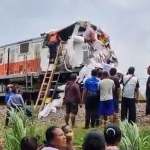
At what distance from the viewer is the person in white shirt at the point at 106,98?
36.2ft

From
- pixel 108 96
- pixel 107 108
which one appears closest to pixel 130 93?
pixel 108 96

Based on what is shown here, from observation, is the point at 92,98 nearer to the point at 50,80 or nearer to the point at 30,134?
the point at 30,134

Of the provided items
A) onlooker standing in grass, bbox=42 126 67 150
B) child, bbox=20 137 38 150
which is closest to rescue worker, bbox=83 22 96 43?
child, bbox=20 137 38 150

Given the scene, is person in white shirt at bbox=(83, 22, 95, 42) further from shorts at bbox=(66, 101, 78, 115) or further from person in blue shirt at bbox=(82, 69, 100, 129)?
person in blue shirt at bbox=(82, 69, 100, 129)

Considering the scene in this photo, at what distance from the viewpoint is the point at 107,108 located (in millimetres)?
11133

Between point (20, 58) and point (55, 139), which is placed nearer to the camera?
point (55, 139)

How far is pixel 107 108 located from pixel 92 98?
1.75ft

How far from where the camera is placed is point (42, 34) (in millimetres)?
22984

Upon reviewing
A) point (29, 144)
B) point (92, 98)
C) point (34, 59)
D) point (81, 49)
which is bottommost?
point (29, 144)

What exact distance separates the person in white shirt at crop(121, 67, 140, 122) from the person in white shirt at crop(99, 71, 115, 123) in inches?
12.0

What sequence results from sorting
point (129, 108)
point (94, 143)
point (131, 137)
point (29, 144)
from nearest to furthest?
point (94, 143), point (29, 144), point (131, 137), point (129, 108)

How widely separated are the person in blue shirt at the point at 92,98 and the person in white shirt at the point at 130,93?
Answer: 26.5 inches

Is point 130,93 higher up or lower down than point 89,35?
lower down

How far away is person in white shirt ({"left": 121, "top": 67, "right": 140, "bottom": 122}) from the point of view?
36.2ft
